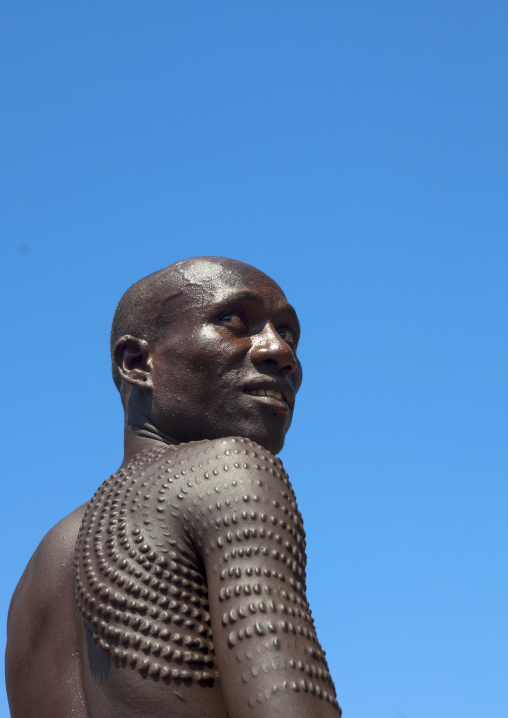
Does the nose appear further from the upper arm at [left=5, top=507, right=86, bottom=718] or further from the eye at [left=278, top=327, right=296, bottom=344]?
the upper arm at [left=5, top=507, right=86, bottom=718]

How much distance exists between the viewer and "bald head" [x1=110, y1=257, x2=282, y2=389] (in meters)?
5.31

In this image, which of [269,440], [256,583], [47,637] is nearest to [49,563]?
[47,637]

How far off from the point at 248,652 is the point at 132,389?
6.40 ft

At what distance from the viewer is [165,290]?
539 cm

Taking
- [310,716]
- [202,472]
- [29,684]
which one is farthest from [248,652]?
[29,684]

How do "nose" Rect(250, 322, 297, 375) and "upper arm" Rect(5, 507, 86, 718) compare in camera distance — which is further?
"nose" Rect(250, 322, 297, 375)

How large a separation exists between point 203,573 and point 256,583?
1.31ft

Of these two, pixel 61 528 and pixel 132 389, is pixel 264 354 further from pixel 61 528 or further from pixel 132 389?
pixel 61 528

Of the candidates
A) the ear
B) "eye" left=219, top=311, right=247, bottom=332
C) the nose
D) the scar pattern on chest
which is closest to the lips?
the nose

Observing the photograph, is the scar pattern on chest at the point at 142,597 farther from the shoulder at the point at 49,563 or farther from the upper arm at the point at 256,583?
the shoulder at the point at 49,563

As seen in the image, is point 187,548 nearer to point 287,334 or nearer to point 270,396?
point 270,396

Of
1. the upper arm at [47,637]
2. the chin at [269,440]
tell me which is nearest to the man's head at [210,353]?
the chin at [269,440]

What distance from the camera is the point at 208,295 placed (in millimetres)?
5254

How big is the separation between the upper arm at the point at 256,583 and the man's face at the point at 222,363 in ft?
1.47
